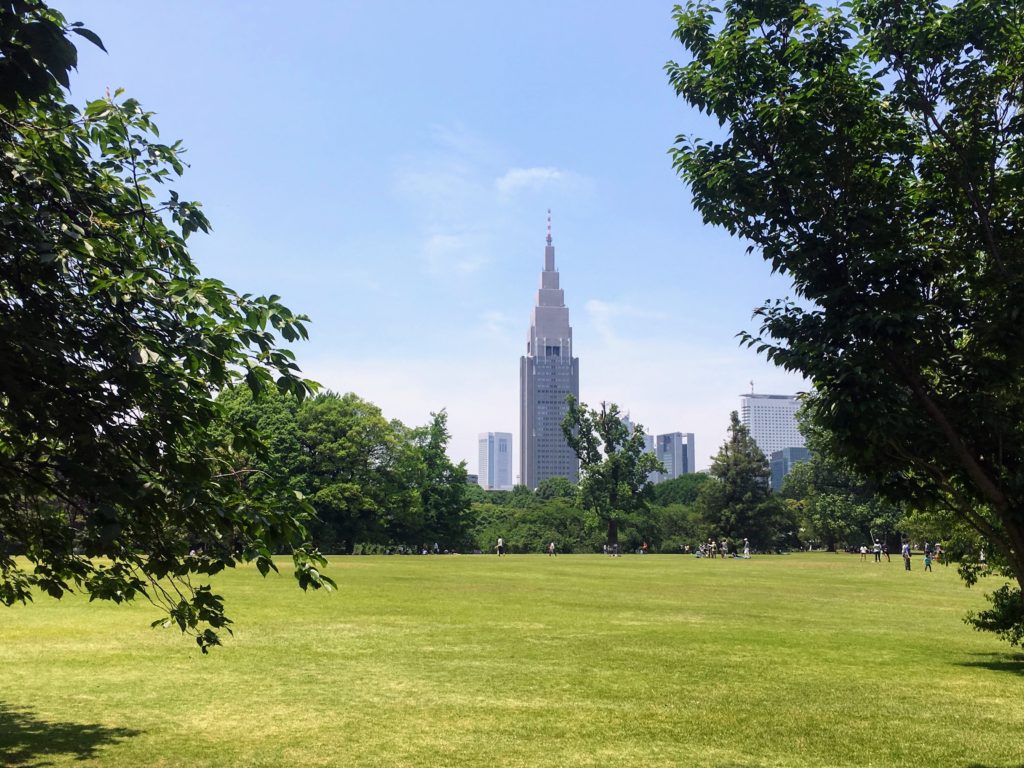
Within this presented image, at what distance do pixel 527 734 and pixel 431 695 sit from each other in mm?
2683

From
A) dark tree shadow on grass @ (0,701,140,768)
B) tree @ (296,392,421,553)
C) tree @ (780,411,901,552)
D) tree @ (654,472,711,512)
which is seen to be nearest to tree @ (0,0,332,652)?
dark tree shadow on grass @ (0,701,140,768)

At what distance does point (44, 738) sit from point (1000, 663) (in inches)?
694

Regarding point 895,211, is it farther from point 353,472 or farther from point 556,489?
point 556,489

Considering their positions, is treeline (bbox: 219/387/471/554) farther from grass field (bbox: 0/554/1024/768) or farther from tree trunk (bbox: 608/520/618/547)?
grass field (bbox: 0/554/1024/768)

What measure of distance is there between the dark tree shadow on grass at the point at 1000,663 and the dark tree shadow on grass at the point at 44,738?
15.7 metres

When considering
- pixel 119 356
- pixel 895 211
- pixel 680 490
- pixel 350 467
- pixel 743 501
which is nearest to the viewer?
pixel 119 356

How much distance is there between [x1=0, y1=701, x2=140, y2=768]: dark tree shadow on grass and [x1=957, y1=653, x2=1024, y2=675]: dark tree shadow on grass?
15.7 m

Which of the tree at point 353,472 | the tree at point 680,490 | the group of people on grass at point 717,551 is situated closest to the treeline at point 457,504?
the tree at point 353,472

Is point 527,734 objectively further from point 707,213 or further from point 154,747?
point 707,213

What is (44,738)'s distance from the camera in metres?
10.4

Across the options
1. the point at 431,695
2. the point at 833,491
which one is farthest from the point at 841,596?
the point at 833,491

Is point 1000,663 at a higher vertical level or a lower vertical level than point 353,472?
lower

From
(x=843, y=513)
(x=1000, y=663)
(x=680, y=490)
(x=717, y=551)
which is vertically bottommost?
(x=717, y=551)

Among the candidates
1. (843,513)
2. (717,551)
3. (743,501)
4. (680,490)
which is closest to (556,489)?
(680,490)
